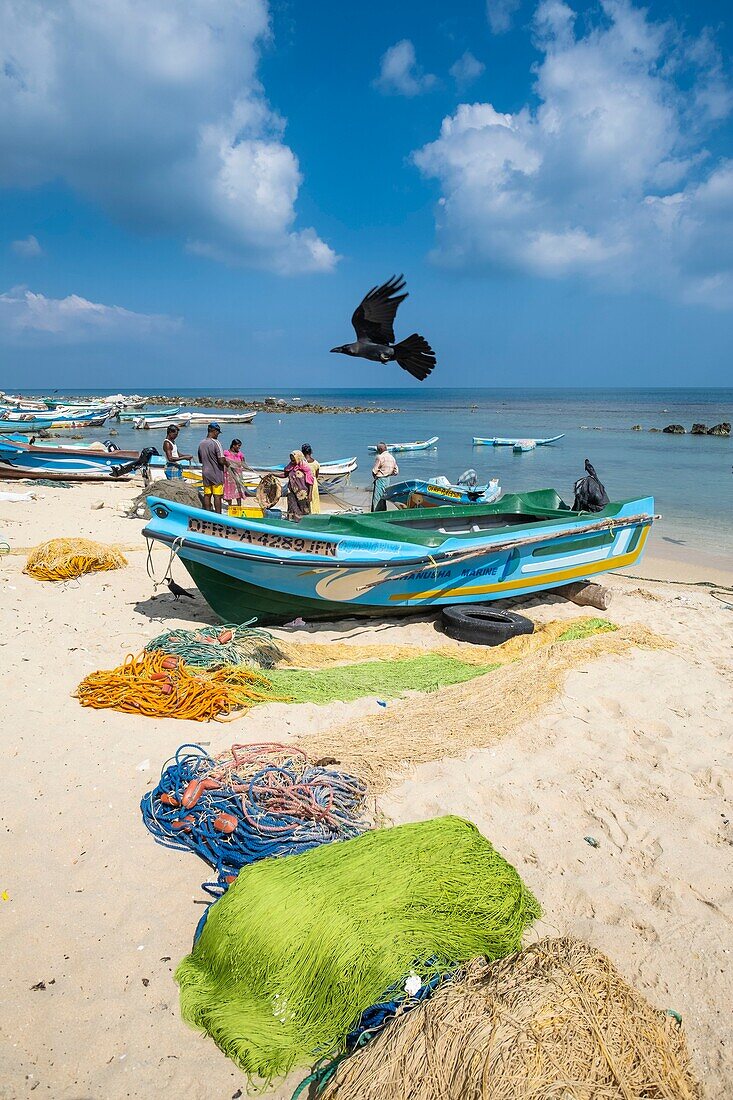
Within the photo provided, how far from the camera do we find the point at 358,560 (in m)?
6.67

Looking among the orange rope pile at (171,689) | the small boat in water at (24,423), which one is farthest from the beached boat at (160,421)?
the orange rope pile at (171,689)

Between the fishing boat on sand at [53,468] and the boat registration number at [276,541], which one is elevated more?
the boat registration number at [276,541]

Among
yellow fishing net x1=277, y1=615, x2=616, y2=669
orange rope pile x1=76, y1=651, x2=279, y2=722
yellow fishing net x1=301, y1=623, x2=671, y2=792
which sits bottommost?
yellow fishing net x1=277, y1=615, x2=616, y2=669

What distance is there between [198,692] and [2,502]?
11092mm

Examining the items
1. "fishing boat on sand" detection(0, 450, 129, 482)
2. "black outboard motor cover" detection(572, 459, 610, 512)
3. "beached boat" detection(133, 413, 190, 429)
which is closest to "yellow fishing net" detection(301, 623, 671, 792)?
"black outboard motor cover" detection(572, 459, 610, 512)

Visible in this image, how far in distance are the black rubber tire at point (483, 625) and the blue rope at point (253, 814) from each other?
334 cm

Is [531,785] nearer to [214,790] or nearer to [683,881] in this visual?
[683,881]

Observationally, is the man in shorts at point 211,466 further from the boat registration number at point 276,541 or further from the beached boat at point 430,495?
the beached boat at point 430,495

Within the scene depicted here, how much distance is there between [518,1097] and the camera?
187 centimetres

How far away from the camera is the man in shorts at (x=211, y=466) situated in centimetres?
944

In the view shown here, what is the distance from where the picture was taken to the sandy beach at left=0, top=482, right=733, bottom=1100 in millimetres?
2377

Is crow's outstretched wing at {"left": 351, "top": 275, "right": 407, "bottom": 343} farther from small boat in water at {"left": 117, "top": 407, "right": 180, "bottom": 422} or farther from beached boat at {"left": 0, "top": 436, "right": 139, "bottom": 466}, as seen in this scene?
small boat in water at {"left": 117, "top": 407, "right": 180, "bottom": 422}

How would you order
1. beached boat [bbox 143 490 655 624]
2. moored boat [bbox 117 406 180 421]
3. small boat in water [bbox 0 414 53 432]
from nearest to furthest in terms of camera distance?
1. beached boat [bbox 143 490 655 624]
2. small boat in water [bbox 0 414 53 432]
3. moored boat [bbox 117 406 180 421]

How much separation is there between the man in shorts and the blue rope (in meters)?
6.35
